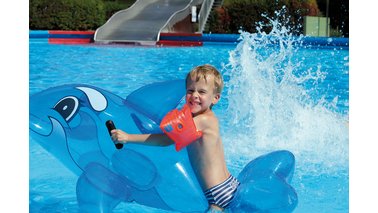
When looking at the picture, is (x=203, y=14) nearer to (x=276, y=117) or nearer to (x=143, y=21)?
(x=143, y=21)

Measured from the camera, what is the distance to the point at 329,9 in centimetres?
488

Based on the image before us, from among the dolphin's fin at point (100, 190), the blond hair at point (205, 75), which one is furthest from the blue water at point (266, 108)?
the blond hair at point (205, 75)

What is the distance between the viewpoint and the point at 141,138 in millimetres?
2574

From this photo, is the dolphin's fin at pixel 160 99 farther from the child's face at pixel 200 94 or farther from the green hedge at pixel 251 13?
the green hedge at pixel 251 13

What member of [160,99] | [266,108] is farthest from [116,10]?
[160,99]

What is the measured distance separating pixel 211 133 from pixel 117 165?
54 centimetres

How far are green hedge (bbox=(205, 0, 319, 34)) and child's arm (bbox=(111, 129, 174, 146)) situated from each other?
7.46ft

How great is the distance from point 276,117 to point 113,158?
1431 mm

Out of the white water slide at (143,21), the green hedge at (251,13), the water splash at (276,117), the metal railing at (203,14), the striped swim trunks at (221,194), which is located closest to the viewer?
the striped swim trunks at (221,194)

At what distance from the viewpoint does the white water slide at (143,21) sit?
5645 mm

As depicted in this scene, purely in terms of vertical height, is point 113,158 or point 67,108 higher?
point 67,108

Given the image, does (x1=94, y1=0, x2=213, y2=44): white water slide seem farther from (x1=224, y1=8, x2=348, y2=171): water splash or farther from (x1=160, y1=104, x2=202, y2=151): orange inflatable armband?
(x1=160, y1=104, x2=202, y2=151): orange inflatable armband
